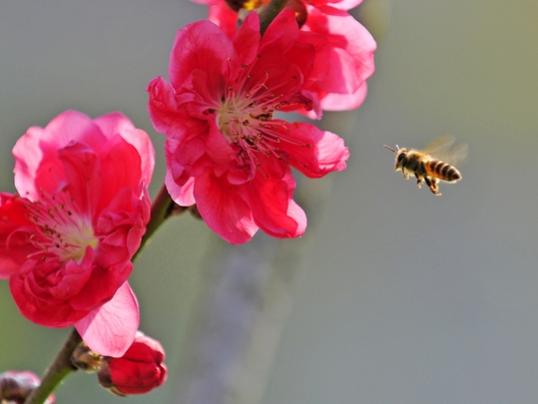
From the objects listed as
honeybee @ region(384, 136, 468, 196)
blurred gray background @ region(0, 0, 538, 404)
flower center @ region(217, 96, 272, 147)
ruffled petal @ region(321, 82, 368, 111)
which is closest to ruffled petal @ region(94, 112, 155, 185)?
flower center @ region(217, 96, 272, 147)

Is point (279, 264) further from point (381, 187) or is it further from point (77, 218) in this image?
point (381, 187)

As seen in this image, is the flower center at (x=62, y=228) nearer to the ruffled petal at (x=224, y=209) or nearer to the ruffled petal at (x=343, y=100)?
the ruffled petal at (x=224, y=209)

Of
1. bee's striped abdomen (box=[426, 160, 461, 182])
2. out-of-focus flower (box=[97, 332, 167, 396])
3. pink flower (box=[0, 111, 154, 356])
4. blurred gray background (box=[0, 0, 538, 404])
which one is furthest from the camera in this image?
blurred gray background (box=[0, 0, 538, 404])

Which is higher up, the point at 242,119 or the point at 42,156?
the point at 242,119

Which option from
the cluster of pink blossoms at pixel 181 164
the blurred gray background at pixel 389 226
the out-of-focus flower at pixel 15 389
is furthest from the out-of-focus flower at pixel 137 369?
the blurred gray background at pixel 389 226

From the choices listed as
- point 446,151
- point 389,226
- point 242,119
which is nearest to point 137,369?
point 242,119

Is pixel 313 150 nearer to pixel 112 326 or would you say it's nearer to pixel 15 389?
pixel 112 326

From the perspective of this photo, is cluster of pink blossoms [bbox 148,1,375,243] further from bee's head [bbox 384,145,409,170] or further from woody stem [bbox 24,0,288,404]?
bee's head [bbox 384,145,409,170]
